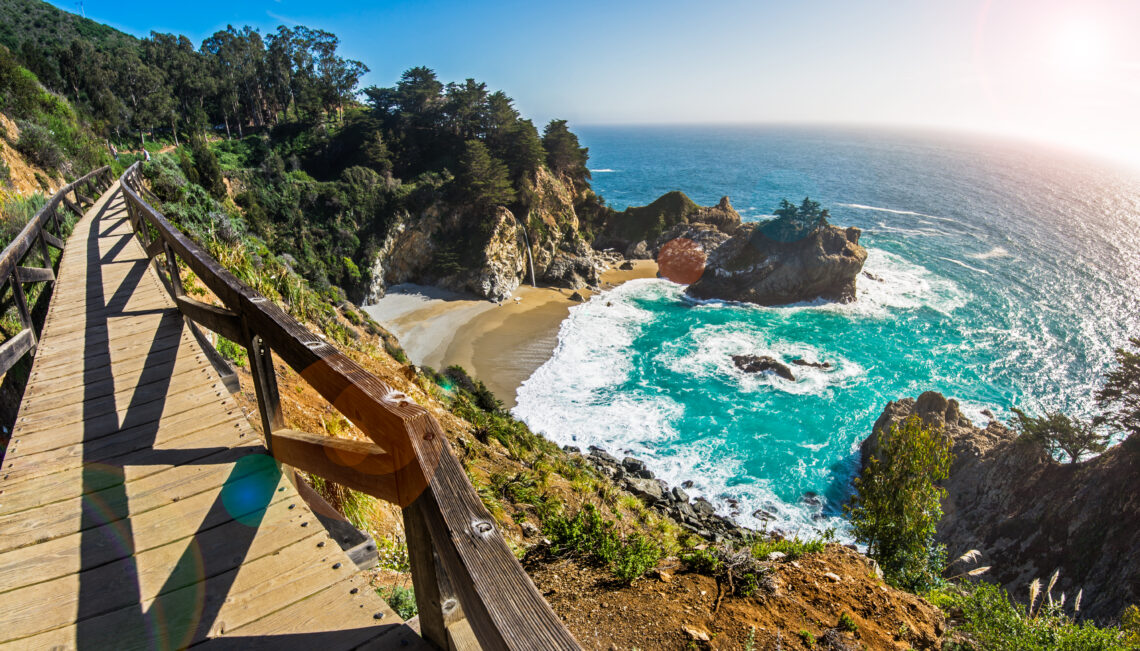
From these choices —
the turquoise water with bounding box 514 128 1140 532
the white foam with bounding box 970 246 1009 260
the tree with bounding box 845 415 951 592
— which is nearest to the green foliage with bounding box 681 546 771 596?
the tree with bounding box 845 415 951 592

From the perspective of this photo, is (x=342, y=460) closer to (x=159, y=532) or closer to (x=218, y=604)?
A: (x=218, y=604)

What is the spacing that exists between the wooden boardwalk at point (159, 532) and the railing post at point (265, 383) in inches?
14.0

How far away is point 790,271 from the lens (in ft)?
126

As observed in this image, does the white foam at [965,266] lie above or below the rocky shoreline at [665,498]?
above

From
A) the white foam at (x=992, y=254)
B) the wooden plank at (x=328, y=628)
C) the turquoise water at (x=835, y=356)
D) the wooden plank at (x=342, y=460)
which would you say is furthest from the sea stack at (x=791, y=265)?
the wooden plank at (x=328, y=628)

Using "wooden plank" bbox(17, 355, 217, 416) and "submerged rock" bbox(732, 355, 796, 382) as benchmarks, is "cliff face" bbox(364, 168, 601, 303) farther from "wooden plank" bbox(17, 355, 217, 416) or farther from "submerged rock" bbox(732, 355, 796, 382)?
"wooden plank" bbox(17, 355, 217, 416)

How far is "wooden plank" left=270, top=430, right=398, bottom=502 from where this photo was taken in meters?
1.80

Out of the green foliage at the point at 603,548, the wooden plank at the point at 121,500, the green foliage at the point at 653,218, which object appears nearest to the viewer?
the wooden plank at the point at 121,500

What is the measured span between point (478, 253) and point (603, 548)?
33.1m

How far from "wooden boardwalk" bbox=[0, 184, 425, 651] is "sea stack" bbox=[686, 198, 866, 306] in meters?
38.4

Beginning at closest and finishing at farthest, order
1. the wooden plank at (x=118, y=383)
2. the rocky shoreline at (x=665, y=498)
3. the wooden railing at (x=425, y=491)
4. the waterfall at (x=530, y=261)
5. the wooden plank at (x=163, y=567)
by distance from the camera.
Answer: the wooden railing at (x=425, y=491) → the wooden plank at (x=163, y=567) → the wooden plank at (x=118, y=383) → the rocky shoreline at (x=665, y=498) → the waterfall at (x=530, y=261)

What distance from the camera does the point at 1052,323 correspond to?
35531 millimetres

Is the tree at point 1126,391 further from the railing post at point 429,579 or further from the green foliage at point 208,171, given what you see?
the green foliage at point 208,171

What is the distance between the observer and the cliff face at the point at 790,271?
37875 mm
